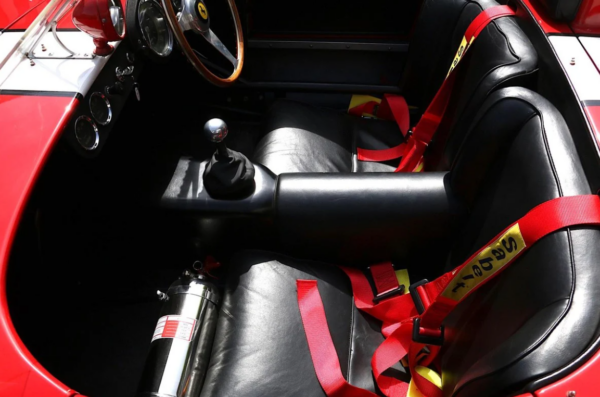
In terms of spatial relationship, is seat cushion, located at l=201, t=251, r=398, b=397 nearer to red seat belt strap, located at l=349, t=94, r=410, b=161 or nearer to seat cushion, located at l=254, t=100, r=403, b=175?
seat cushion, located at l=254, t=100, r=403, b=175

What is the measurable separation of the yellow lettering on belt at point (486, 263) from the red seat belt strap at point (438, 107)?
693mm

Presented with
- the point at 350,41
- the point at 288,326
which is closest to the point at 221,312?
the point at 288,326

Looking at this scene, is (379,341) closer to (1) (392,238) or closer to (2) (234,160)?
(1) (392,238)

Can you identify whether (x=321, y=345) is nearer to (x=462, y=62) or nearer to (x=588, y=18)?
(x=462, y=62)

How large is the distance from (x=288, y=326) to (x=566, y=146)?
77 cm

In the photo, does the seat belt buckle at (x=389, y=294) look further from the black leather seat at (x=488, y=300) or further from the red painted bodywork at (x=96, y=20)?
the red painted bodywork at (x=96, y=20)

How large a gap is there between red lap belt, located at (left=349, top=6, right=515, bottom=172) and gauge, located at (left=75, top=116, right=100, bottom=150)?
0.95 m

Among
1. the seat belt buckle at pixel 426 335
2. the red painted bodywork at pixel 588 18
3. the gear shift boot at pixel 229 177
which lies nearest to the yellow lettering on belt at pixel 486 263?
the seat belt buckle at pixel 426 335

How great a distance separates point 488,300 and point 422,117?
816 mm

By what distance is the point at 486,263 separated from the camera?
93cm

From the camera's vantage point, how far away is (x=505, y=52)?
1.21m

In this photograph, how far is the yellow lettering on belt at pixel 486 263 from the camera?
872 mm

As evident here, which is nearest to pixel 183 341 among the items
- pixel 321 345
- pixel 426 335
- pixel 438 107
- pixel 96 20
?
pixel 321 345

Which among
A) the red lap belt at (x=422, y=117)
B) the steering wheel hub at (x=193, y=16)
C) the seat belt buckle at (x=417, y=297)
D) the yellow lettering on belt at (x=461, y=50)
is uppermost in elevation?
the steering wheel hub at (x=193, y=16)
